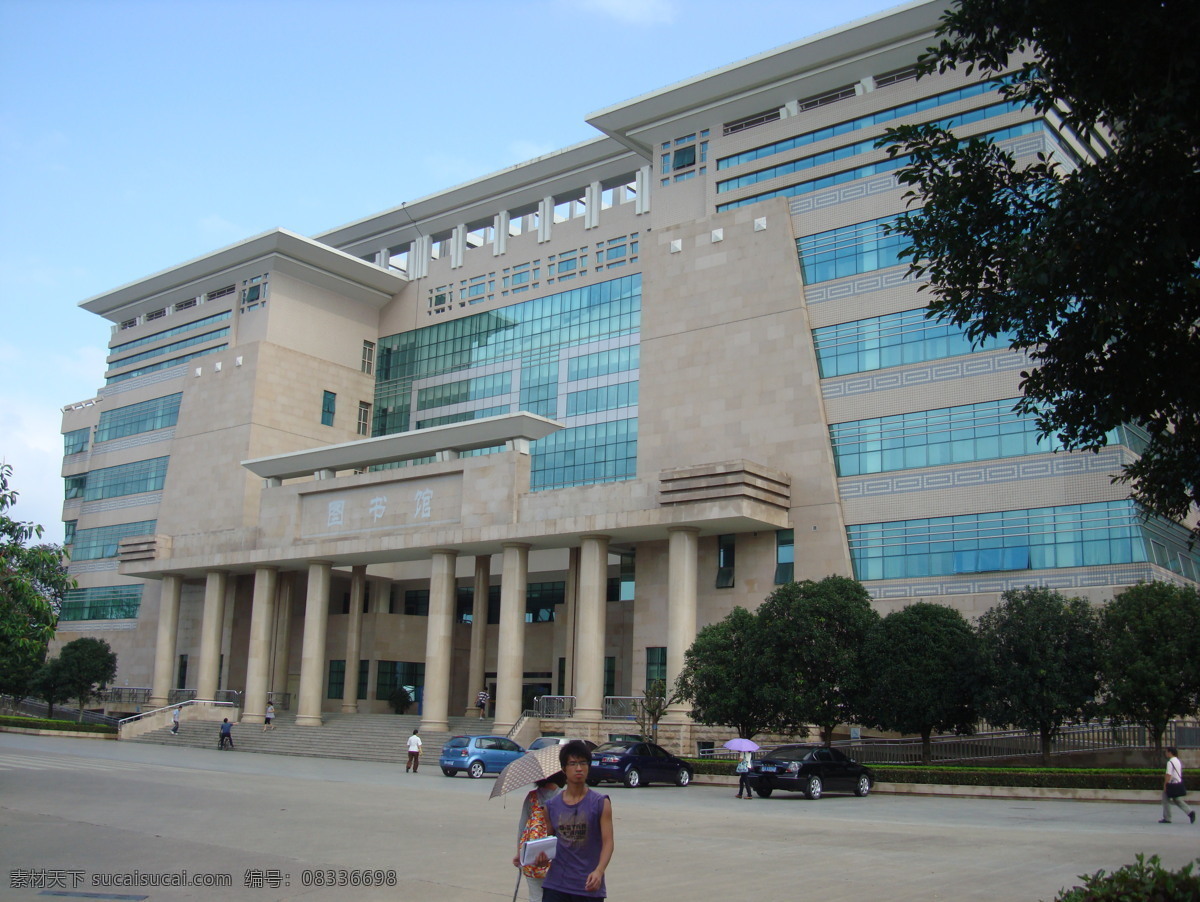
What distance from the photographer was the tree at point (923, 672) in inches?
1265

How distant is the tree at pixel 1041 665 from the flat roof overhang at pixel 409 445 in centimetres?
2073

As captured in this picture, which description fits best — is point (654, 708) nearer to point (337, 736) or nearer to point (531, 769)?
point (337, 736)

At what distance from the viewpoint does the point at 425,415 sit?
63.8 m

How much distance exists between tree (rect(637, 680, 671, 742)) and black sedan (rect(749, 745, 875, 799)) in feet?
35.8

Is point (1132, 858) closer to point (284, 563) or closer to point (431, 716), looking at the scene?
point (431, 716)

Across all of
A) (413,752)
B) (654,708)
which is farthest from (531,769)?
(654,708)

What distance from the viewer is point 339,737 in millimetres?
47312

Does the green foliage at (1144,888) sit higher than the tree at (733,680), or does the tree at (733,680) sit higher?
the tree at (733,680)

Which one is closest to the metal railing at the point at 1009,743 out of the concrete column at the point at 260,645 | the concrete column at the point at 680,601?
the concrete column at the point at 680,601

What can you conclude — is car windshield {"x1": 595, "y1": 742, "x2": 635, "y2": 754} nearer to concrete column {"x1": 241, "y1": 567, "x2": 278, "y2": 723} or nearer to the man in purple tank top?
A: the man in purple tank top

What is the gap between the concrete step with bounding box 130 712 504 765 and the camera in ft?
146

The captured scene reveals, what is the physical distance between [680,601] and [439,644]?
39.0 ft

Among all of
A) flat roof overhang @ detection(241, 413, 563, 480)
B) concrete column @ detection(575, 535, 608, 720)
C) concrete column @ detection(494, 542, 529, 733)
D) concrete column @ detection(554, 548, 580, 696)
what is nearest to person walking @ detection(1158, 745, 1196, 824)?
concrete column @ detection(575, 535, 608, 720)

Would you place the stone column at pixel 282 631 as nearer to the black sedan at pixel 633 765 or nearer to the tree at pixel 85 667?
the tree at pixel 85 667
